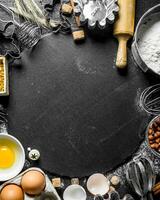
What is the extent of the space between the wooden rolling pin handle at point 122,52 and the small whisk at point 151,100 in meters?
0.10

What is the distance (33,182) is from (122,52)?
0.41m

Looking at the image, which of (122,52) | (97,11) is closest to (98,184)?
(122,52)

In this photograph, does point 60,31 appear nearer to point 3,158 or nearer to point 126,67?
point 126,67

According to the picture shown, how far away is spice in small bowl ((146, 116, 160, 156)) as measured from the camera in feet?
4.90

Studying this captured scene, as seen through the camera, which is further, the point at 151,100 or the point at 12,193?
the point at 151,100

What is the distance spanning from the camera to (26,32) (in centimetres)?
152


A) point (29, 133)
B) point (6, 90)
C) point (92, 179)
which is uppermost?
→ point (6, 90)

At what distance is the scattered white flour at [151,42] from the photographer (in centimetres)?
150

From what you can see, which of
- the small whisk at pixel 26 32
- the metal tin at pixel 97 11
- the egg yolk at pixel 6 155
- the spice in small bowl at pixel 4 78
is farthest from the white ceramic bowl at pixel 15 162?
the metal tin at pixel 97 11

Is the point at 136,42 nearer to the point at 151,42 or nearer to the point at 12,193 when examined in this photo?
the point at 151,42

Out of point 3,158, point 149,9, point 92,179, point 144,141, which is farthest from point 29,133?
point 149,9

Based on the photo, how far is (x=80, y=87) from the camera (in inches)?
60.5

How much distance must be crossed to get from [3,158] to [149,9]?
0.55 meters

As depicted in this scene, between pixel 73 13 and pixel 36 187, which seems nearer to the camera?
pixel 36 187
